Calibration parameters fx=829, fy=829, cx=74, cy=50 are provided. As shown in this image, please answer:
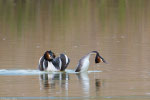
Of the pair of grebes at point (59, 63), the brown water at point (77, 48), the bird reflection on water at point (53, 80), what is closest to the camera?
Result: the brown water at point (77, 48)

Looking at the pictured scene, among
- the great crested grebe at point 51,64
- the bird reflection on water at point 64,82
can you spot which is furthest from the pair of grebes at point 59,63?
the bird reflection on water at point 64,82

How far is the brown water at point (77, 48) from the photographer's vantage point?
15148 mm

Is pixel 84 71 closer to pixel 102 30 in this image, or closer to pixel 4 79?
pixel 4 79

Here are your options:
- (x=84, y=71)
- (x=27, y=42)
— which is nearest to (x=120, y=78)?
(x=84, y=71)

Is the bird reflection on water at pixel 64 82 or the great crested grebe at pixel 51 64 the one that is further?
the great crested grebe at pixel 51 64

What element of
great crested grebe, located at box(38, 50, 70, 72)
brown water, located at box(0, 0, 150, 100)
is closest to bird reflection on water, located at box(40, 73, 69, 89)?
brown water, located at box(0, 0, 150, 100)

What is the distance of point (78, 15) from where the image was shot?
38.0 meters

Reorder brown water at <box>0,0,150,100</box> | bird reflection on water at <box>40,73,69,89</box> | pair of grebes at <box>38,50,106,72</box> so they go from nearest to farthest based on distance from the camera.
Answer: brown water at <box>0,0,150,100</box>
bird reflection on water at <box>40,73,69,89</box>
pair of grebes at <box>38,50,106,72</box>

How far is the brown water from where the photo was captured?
15.1 meters

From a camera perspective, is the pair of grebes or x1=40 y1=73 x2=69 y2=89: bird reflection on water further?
the pair of grebes

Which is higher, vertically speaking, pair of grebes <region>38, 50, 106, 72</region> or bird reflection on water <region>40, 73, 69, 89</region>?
pair of grebes <region>38, 50, 106, 72</region>

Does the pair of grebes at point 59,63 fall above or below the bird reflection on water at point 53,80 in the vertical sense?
above

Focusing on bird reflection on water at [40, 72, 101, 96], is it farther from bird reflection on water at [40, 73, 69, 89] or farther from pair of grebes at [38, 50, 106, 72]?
pair of grebes at [38, 50, 106, 72]

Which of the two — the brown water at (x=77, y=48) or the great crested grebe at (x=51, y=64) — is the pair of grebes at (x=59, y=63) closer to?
the great crested grebe at (x=51, y=64)
